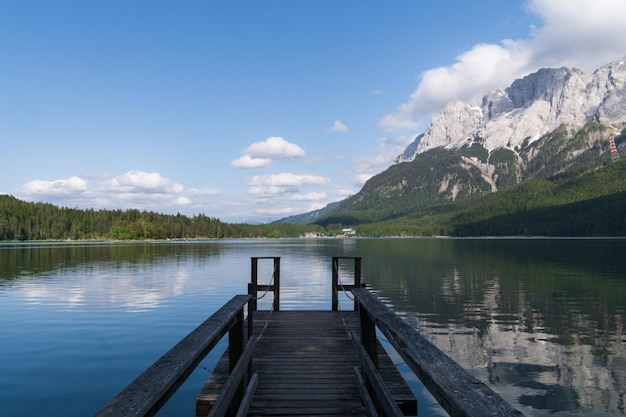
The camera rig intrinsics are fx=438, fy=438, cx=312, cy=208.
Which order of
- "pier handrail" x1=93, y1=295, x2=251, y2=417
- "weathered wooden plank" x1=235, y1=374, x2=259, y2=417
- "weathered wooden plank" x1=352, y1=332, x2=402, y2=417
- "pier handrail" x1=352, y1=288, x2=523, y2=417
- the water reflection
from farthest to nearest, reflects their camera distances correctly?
the water reflection
"weathered wooden plank" x1=235, y1=374, x2=259, y2=417
"weathered wooden plank" x1=352, y1=332, x2=402, y2=417
"pier handrail" x1=93, y1=295, x2=251, y2=417
"pier handrail" x1=352, y1=288, x2=523, y2=417

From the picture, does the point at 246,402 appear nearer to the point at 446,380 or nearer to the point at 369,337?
the point at 369,337

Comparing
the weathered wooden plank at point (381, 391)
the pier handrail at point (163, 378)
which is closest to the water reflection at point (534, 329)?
the weathered wooden plank at point (381, 391)

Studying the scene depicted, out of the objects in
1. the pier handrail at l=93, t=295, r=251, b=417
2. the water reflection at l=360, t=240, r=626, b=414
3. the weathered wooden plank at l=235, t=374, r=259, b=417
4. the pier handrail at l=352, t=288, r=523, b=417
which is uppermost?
the pier handrail at l=352, t=288, r=523, b=417

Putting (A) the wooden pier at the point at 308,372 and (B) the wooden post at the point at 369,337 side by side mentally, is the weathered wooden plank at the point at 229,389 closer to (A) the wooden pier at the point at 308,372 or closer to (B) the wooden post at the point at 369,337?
(A) the wooden pier at the point at 308,372

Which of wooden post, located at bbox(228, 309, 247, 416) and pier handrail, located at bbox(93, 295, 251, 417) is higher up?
pier handrail, located at bbox(93, 295, 251, 417)

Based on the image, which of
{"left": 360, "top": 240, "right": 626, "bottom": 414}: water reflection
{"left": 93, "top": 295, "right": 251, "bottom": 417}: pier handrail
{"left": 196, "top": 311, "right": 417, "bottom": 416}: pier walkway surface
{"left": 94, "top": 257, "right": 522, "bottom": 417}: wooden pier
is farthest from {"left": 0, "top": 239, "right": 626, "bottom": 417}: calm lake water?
{"left": 93, "top": 295, "right": 251, "bottom": 417}: pier handrail

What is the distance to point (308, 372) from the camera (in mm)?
11672

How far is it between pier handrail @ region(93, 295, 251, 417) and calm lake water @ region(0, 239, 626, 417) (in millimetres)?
8043

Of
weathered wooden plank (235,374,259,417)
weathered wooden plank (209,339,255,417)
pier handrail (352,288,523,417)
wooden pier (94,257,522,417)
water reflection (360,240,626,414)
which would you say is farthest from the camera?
water reflection (360,240,626,414)

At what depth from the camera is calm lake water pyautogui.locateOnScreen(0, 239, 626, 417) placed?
1448 centimetres

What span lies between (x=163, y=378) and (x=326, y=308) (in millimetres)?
26802

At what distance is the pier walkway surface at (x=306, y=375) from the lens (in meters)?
9.35

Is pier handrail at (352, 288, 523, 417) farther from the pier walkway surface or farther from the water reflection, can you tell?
the water reflection

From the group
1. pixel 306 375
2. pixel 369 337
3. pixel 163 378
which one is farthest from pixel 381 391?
pixel 306 375
